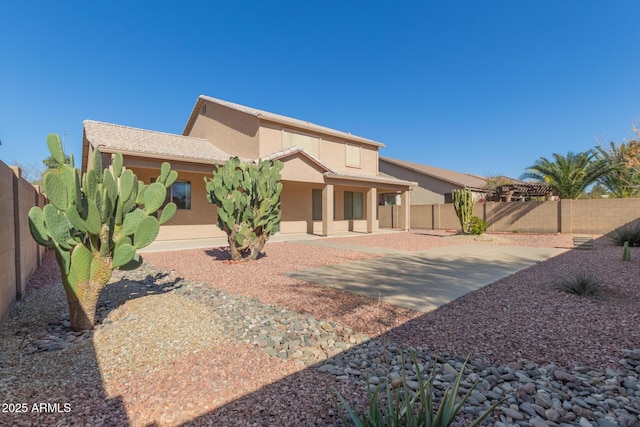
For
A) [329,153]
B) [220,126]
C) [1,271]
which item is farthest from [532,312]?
[220,126]

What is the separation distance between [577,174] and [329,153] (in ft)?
52.4

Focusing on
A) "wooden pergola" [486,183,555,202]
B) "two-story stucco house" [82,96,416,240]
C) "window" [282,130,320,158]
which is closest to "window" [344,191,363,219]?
"two-story stucco house" [82,96,416,240]

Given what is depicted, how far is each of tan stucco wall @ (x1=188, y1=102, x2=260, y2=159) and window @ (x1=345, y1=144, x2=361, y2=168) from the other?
22.4ft

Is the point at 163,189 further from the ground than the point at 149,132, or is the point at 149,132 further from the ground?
the point at 149,132

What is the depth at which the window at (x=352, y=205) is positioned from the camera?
2041cm

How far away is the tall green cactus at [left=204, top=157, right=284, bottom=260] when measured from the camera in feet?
29.0

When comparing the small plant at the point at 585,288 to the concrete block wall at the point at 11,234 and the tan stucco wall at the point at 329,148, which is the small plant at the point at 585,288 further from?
the tan stucco wall at the point at 329,148

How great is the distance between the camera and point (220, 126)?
1794 centimetres

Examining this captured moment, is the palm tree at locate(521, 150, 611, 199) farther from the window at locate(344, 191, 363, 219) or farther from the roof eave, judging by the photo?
the window at locate(344, 191, 363, 219)

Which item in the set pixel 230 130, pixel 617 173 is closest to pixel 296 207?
pixel 230 130

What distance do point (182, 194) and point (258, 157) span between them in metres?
4.08

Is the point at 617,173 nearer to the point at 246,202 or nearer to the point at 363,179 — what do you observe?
the point at 363,179

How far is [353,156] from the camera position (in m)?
20.9

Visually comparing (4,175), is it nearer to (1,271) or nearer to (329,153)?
(1,271)
